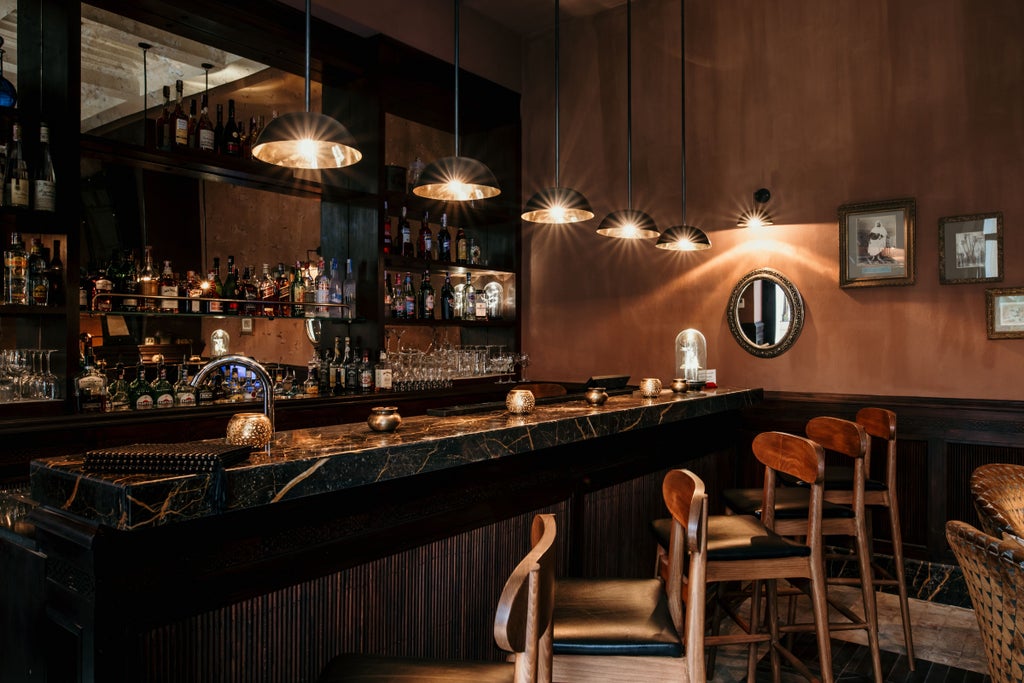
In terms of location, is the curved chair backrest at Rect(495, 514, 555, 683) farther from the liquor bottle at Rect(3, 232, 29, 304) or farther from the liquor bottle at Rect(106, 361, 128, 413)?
the liquor bottle at Rect(3, 232, 29, 304)

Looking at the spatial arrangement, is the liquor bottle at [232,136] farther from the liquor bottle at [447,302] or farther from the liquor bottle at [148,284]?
the liquor bottle at [447,302]

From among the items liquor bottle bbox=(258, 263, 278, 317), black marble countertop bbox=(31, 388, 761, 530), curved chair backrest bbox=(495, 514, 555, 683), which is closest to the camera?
curved chair backrest bbox=(495, 514, 555, 683)

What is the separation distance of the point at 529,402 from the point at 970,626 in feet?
7.75

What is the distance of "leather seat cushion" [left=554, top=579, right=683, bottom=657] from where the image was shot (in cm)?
160

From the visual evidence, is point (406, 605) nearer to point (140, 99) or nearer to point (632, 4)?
point (140, 99)

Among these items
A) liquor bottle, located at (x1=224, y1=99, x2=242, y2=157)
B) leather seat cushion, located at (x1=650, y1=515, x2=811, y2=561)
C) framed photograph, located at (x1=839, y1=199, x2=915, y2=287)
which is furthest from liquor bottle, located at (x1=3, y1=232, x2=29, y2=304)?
framed photograph, located at (x1=839, y1=199, x2=915, y2=287)

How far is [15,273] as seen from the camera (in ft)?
9.96

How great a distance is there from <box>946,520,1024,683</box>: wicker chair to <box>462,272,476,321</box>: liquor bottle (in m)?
3.98

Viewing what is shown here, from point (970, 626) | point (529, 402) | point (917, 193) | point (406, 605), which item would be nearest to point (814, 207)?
point (917, 193)

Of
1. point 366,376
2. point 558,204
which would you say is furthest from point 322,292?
point 558,204

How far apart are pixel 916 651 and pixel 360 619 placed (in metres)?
2.38

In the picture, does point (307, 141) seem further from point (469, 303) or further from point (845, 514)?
point (469, 303)

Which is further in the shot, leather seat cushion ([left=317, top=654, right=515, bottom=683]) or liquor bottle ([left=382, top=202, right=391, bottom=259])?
liquor bottle ([left=382, top=202, right=391, bottom=259])

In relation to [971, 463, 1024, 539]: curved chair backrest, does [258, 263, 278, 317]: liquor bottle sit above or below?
above
